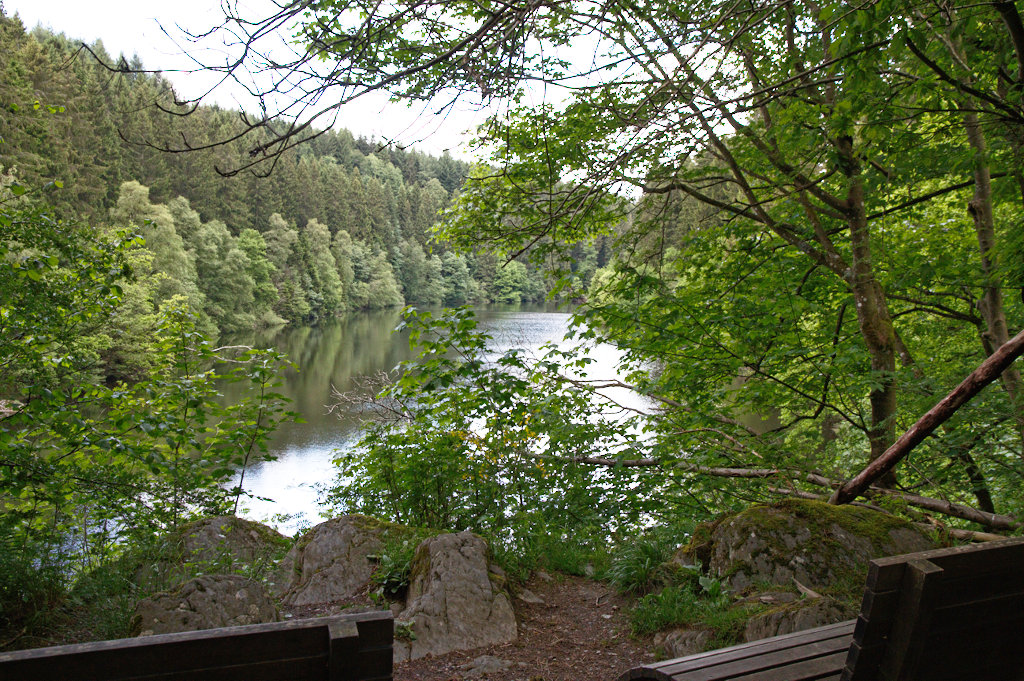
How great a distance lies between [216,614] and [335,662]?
2157 millimetres

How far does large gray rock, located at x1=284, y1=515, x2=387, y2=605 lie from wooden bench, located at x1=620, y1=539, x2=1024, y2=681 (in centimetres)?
327

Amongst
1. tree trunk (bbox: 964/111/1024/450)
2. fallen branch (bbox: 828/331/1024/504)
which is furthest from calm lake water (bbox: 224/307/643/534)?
fallen branch (bbox: 828/331/1024/504)

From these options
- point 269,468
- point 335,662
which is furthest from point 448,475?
point 269,468

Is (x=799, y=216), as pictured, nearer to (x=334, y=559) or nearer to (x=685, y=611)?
(x=685, y=611)

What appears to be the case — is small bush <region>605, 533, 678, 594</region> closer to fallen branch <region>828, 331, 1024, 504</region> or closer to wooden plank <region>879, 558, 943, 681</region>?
fallen branch <region>828, 331, 1024, 504</region>

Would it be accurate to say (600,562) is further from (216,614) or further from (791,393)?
(216,614)

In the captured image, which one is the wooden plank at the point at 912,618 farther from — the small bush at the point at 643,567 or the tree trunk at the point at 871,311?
the tree trunk at the point at 871,311

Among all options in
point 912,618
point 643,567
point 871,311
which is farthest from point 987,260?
point 912,618

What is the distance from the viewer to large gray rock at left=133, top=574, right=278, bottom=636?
280 centimetres

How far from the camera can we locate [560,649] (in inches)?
135

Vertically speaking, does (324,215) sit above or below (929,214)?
above

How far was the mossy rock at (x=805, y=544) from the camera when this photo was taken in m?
3.33

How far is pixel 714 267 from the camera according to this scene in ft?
21.9

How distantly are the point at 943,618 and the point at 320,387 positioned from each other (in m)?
23.9
